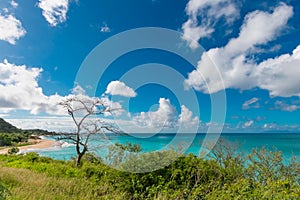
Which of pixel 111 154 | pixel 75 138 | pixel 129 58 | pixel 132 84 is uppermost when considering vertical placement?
pixel 129 58

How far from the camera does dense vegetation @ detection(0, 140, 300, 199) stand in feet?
16.7

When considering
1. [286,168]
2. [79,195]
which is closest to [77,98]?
[79,195]

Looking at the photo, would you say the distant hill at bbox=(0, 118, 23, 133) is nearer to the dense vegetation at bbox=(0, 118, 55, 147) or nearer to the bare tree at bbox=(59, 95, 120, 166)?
the dense vegetation at bbox=(0, 118, 55, 147)

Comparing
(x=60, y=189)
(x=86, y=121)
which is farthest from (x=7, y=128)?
(x=60, y=189)

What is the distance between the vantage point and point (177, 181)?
7156mm

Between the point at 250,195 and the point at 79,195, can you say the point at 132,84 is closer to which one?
the point at 79,195

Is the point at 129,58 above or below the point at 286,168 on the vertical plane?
above

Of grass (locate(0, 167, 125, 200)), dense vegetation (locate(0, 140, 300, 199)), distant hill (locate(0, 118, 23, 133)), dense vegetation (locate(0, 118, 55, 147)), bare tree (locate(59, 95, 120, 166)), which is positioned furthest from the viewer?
distant hill (locate(0, 118, 23, 133))

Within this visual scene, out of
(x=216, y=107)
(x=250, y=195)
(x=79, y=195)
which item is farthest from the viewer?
(x=216, y=107)

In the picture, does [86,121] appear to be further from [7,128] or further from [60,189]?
[7,128]

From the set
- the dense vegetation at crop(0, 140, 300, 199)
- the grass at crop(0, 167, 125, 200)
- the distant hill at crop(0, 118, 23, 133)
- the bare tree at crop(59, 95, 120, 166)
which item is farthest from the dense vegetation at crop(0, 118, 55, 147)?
the grass at crop(0, 167, 125, 200)

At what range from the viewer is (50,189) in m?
5.72

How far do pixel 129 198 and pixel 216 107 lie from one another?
3.81 m

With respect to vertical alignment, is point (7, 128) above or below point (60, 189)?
above
